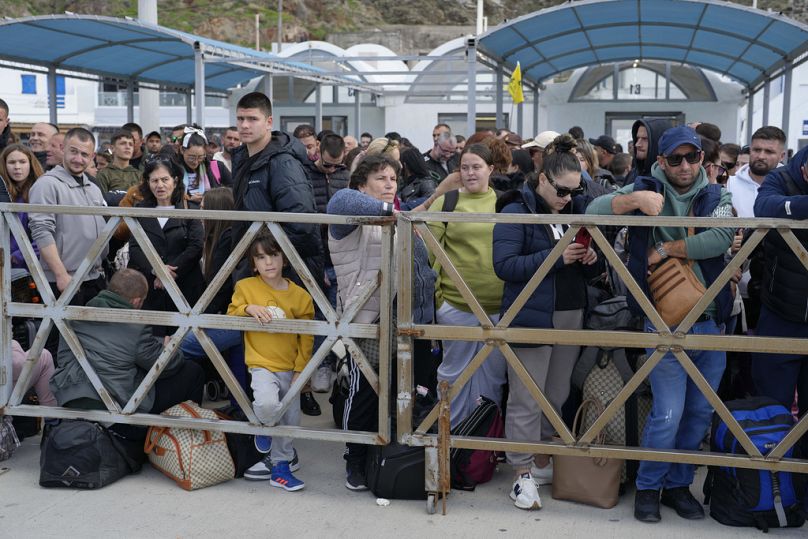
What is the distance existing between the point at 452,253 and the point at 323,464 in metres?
1.38

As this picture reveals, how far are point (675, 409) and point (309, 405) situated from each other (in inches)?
101

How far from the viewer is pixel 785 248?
12.9 ft

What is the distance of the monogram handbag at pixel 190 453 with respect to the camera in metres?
4.31

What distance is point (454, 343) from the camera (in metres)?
4.65

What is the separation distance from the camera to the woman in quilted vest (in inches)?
164

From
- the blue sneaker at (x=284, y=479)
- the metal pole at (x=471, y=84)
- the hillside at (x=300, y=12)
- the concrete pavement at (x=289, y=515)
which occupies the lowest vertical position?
the concrete pavement at (x=289, y=515)

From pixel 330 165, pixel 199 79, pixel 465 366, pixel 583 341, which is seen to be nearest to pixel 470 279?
pixel 465 366

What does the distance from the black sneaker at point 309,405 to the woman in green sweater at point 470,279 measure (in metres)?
1.21

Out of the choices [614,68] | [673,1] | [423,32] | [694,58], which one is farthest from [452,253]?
[423,32]

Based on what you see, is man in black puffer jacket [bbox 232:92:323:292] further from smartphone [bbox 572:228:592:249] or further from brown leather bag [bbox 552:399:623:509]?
brown leather bag [bbox 552:399:623:509]

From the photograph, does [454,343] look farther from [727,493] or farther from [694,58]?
[694,58]

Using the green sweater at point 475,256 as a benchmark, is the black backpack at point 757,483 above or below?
below

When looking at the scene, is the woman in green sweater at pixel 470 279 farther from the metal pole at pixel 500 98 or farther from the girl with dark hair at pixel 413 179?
the metal pole at pixel 500 98

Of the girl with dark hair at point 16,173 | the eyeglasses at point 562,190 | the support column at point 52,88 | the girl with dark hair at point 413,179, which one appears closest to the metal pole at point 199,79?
the support column at point 52,88
